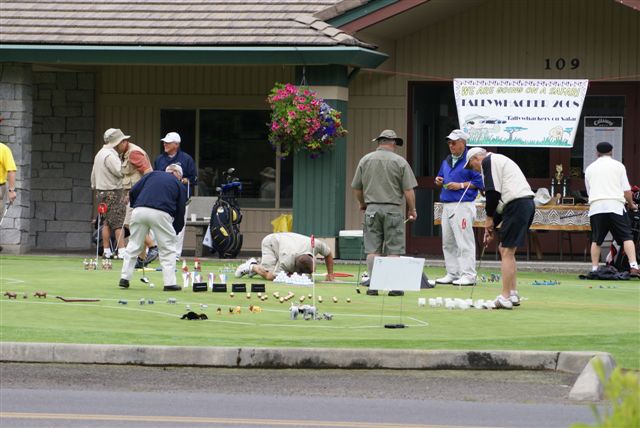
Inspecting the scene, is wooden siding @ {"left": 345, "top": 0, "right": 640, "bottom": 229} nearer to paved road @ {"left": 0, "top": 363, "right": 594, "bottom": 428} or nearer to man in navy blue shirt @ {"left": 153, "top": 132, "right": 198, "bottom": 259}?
man in navy blue shirt @ {"left": 153, "top": 132, "right": 198, "bottom": 259}

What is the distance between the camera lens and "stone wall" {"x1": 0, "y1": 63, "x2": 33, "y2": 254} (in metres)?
23.6

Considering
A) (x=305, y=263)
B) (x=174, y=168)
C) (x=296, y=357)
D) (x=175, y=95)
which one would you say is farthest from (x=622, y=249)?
(x=296, y=357)

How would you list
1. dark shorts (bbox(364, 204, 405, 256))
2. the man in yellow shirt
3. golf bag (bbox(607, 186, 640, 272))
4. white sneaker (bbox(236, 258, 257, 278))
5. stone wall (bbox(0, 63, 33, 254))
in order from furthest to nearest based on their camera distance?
stone wall (bbox(0, 63, 33, 254)) < golf bag (bbox(607, 186, 640, 272)) < the man in yellow shirt < white sneaker (bbox(236, 258, 257, 278)) < dark shorts (bbox(364, 204, 405, 256))

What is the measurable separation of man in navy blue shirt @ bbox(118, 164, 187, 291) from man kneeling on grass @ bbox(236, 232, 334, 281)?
5.21ft

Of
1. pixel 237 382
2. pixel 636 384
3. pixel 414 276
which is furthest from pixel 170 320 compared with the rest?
pixel 636 384

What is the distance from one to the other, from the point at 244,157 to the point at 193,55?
3.43m

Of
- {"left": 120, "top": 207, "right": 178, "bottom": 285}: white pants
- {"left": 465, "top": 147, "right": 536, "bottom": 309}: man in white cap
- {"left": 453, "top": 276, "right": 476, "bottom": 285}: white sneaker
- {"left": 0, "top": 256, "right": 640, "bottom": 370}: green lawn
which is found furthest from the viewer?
{"left": 453, "top": 276, "right": 476, "bottom": 285}: white sneaker

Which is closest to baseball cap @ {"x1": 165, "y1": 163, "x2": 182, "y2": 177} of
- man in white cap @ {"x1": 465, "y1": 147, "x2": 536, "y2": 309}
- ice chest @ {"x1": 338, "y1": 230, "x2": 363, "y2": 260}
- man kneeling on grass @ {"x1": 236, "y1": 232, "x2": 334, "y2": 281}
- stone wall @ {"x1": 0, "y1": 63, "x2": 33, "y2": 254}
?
man kneeling on grass @ {"x1": 236, "y1": 232, "x2": 334, "y2": 281}

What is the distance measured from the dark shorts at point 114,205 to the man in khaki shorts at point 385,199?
521cm

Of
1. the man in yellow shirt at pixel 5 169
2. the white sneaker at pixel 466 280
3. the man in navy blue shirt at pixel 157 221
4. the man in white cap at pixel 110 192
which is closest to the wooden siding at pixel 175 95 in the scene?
the man in white cap at pixel 110 192

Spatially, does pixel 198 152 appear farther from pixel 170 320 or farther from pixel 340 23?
pixel 170 320

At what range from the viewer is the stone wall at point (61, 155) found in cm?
2589

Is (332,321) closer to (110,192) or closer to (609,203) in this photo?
(609,203)

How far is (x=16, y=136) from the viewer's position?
23609 mm
